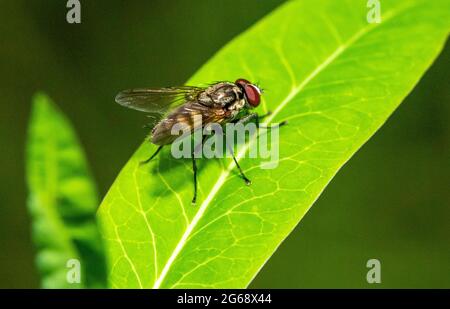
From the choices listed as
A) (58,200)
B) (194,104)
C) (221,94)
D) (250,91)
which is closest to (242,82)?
(250,91)

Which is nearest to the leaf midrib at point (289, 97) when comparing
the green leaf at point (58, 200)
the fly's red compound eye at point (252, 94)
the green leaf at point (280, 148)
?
the green leaf at point (280, 148)

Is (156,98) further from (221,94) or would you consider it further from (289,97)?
(289,97)

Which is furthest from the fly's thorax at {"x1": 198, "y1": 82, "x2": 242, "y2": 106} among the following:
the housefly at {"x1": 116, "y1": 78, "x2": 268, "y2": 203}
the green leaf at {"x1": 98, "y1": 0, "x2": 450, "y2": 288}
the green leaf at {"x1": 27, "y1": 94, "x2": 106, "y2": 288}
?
the green leaf at {"x1": 27, "y1": 94, "x2": 106, "y2": 288}

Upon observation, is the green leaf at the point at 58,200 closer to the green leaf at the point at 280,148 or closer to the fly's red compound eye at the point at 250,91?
the green leaf at the point at 280,148

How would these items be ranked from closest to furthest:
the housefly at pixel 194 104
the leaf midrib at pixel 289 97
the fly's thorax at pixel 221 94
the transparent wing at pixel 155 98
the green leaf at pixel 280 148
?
the green leaf at pixel 280 148 < the leaf midrib at pixel 289 97 < the housefly at pixel 194 104 < the fly's thorax at pixel 221 94 < the transparent wing at pixel 155 98

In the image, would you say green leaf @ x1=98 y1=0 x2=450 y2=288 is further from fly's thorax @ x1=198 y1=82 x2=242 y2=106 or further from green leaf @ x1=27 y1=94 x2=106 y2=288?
green leaf @ x1=27 y1=94 x2=106 y2=288
